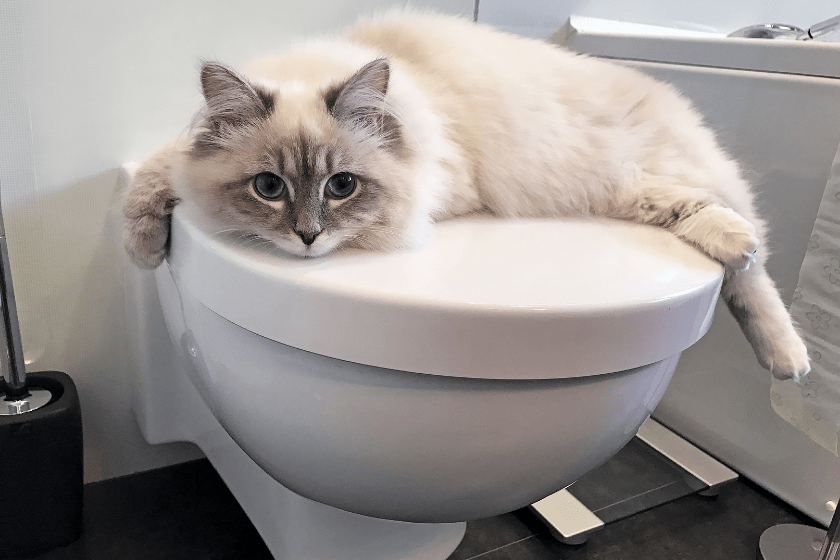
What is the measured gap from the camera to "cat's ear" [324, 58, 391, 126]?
61cm

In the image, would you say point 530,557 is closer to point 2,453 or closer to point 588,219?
point 588,219

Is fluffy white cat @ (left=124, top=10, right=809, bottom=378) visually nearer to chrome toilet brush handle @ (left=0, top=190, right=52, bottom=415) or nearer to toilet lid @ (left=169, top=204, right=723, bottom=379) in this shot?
toilet lid @ (left=169, top=204, right=723, bottom=379)

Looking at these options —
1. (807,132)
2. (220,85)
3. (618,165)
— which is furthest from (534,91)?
(807,132)

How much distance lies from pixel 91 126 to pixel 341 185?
558 millimetres

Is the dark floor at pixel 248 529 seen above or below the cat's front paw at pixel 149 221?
below

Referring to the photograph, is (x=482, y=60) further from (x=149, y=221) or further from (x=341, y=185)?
(x=149, y=221)

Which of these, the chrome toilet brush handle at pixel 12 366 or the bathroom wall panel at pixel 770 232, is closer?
the chrome toilet brush handle at pixel 12 366

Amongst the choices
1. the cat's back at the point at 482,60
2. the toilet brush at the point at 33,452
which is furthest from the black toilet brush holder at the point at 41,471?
the cat's back at the point at 482,60

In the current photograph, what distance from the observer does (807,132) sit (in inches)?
41.8

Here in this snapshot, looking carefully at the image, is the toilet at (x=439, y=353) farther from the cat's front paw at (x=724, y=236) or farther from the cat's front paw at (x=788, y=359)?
the cat's front paw at (x=788, y=359)

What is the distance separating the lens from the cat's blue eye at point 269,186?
0.62 metres

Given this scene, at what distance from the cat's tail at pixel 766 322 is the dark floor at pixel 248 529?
48 centimetres

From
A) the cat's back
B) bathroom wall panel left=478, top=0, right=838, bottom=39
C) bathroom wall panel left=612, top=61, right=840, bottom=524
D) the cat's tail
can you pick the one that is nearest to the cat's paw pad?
the cat's back

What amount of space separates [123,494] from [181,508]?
11 centimetres
